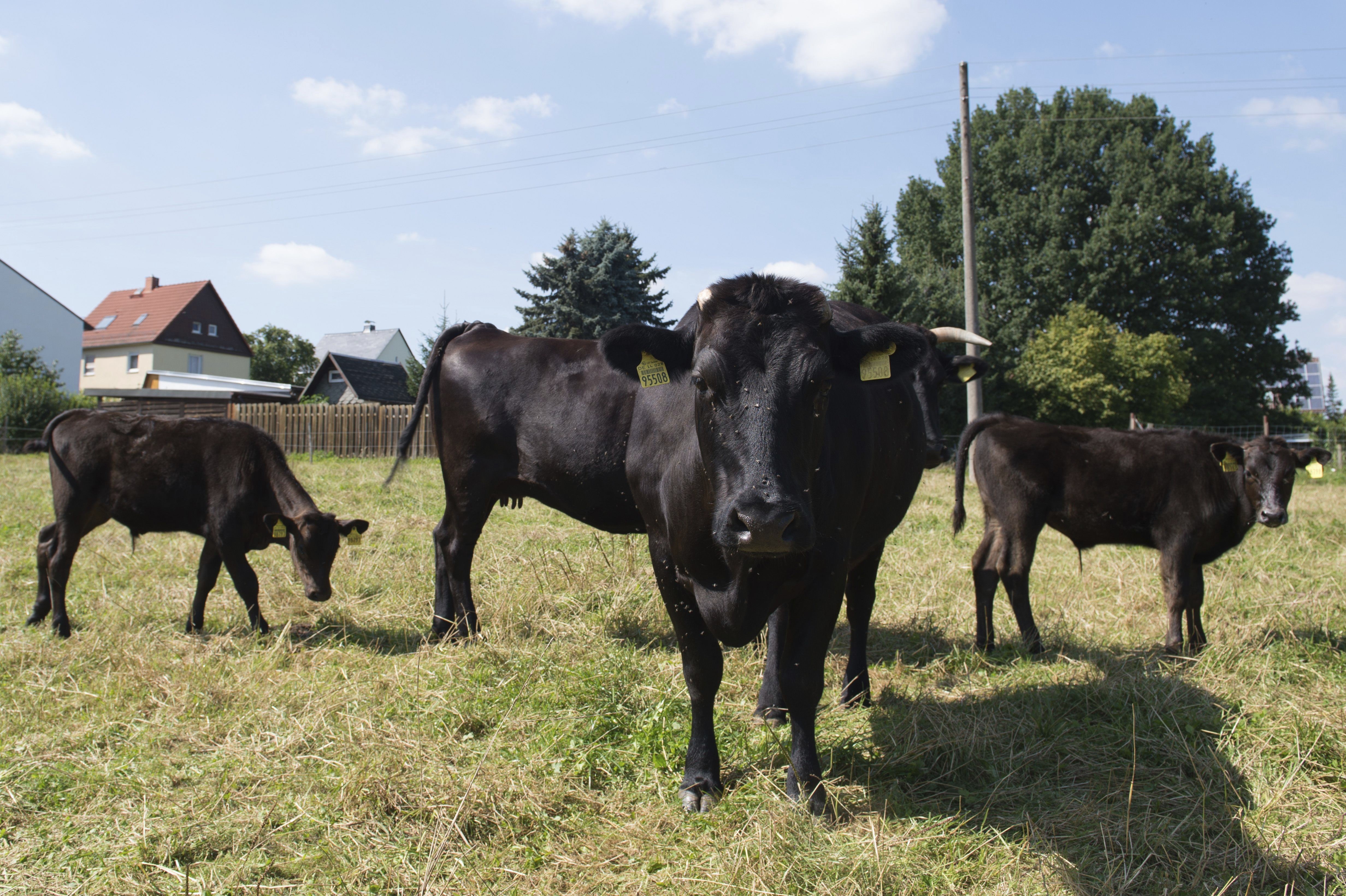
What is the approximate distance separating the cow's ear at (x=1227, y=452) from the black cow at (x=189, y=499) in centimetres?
651

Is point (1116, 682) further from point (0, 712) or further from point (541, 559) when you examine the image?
point (0, 712)

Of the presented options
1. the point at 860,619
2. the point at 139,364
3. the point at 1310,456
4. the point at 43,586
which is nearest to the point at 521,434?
the point at 860,619

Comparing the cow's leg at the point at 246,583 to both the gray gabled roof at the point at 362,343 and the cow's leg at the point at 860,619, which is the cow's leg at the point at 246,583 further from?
the gray gabled roof at the point at 362,343

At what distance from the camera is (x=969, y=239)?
657 inches

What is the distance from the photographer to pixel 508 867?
2758 millimetres

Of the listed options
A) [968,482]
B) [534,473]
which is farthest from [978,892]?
[968,482]

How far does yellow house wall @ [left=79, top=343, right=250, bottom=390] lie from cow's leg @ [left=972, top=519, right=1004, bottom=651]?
188 feet

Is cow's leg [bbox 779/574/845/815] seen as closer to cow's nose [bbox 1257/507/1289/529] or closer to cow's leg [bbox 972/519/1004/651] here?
cow's leg [bbox 972/519/1004/651]

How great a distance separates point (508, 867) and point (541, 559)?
412 centimetres

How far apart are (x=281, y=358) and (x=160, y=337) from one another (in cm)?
1481

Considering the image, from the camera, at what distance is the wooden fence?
84.0 ft

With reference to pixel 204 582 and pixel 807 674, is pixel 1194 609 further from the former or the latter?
pixel 204 582

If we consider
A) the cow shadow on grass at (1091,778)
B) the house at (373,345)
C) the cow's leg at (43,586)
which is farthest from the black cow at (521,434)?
the house at (373,345)

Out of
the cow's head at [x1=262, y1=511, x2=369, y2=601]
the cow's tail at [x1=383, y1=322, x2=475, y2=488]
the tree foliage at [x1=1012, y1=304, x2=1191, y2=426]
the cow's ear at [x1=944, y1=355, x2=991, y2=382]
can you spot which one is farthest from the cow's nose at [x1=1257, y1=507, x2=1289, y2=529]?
the tree foliage at [x1=1012, y1=304, x2=1191, y2=426]
